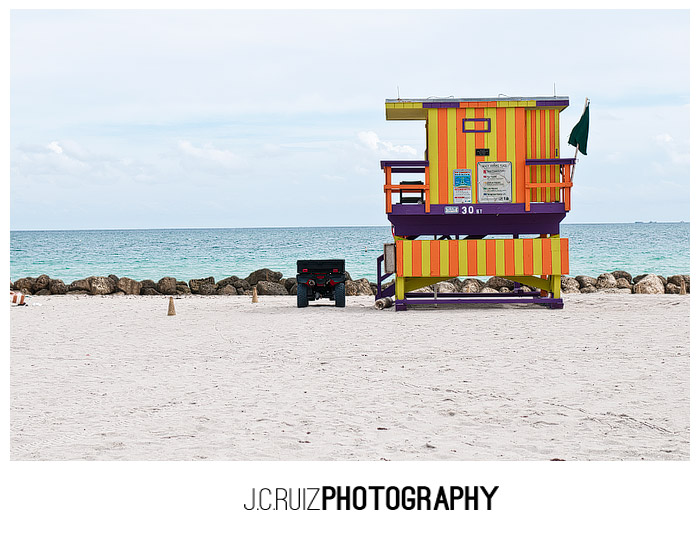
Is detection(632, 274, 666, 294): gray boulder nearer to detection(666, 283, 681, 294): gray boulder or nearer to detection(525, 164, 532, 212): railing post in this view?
detection(666, 283, 681, 294): gray boulder

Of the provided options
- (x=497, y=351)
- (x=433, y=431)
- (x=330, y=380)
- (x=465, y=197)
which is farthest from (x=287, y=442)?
(x=465, y=197)

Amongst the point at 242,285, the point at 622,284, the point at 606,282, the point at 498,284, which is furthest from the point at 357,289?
the point at 622,284

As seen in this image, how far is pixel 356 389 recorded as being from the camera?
344 inches

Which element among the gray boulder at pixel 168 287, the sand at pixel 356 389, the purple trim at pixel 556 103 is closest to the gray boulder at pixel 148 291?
the gray boulder at pixel 168 287

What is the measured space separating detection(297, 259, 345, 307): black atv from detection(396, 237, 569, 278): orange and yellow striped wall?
6.44 ft

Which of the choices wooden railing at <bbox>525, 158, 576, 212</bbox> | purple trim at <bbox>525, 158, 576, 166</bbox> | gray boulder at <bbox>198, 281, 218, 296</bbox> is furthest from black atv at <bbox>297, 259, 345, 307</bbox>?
gray boulder at <bbox>198, 281, 218, 296</bbox>

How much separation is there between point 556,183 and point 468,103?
2.83m

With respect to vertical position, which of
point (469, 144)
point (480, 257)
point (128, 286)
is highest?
point (469, 144)

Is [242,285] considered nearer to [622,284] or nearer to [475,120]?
[475,120]

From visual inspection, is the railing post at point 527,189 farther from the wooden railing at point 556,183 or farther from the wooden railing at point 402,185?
the wooden railing at point 402,185

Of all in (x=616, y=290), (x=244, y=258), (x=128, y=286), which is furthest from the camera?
(x=244, y=258)

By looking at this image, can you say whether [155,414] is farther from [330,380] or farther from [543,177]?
[543,177]

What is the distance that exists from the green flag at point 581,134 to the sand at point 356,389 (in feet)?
14.0

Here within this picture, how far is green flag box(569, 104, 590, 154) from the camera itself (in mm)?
17484
